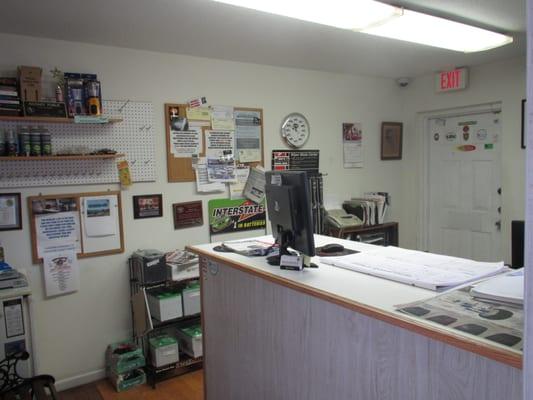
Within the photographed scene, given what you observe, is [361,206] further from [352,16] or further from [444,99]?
[352,16]

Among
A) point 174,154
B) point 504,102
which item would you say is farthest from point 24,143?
point 504,102

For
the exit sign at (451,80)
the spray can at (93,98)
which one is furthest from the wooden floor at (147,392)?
the exit sign at (451,80)

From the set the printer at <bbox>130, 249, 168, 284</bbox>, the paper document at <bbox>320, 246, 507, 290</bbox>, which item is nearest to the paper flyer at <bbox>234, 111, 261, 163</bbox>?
the printer at <bbox>130, 249, 168, 284</bbox>

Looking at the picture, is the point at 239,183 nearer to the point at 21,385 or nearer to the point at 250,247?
the point at 250,247

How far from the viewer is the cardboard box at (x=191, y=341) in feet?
11.0

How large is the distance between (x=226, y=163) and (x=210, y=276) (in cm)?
149

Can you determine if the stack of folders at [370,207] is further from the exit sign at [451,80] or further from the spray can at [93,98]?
the spray can at [93,98]

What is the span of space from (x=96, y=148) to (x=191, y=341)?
5.16ft

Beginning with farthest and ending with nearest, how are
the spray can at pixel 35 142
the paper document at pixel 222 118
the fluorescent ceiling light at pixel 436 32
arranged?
1. the paper document at pixel 222 118
2. the spray can at pixel 35 142
3. the fluorescent ceiling light at pixel 436 32

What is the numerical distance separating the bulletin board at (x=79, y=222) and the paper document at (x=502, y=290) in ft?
8.26

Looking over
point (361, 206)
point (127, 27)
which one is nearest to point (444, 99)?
point (361, 206)

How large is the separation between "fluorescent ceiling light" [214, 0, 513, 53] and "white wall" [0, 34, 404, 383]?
1.40 m

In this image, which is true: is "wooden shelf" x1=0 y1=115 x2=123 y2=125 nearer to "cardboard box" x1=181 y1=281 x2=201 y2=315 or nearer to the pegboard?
the pegboard

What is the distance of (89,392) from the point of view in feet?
10.2
